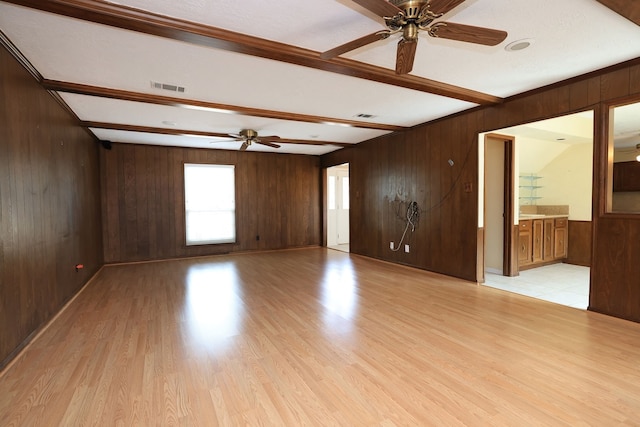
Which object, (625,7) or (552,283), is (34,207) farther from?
(552,283)

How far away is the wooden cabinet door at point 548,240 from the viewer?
548 centimetres

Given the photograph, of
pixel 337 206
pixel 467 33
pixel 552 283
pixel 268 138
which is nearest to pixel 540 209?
pixel 552 283

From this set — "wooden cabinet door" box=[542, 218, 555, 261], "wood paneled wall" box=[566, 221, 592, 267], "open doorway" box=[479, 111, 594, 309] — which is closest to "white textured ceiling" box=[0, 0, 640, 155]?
"open doorway" box=[479, 111, 594, 309]

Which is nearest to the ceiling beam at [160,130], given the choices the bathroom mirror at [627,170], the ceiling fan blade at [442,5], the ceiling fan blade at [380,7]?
the ceiling fan blade at [380,7]

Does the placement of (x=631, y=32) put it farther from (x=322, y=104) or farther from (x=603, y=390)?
(x=322, y=104)

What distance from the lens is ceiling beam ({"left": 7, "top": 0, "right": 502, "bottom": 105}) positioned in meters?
1.91

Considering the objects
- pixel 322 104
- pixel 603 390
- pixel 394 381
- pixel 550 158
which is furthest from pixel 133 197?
pixel 550 158

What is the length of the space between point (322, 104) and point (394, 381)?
10.7 ft

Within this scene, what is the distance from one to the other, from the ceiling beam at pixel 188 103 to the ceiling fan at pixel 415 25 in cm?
229

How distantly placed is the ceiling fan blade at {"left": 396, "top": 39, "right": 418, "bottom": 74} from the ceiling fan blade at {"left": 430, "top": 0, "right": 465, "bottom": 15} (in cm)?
23

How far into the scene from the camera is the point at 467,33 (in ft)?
6.35

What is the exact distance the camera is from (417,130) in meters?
5.27

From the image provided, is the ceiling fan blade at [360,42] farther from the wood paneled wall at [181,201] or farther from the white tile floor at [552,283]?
the wood paneled wall at [181,201]

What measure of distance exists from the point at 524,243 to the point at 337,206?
4.55 metres
